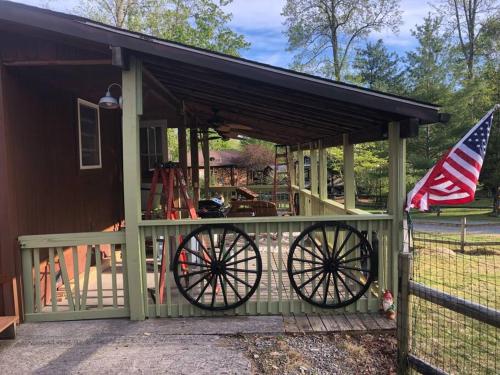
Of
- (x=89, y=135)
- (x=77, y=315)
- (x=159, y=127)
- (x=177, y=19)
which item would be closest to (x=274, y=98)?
(x=77, y=315)

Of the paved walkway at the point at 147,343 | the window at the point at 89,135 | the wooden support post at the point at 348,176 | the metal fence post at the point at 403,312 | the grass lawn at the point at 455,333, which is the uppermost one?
A: the window at the point at 89,135

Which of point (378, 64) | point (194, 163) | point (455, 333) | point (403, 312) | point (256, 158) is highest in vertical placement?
point (378, 64)

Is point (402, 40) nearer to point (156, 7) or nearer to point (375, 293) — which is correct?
point (156, 7)

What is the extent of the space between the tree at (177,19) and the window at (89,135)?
17241 mm

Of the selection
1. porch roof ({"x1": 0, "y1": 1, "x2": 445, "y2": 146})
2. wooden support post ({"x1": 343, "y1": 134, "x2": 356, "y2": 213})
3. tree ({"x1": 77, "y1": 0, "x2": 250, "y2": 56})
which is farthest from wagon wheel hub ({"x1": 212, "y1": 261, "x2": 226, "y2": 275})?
tree ({"x1": 77, "y1": 0, "x2": 250, "y2": 56})

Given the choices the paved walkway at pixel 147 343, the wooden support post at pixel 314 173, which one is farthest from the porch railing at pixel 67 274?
the wooden support post at pixel 314 173

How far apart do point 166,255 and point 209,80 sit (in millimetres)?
1823

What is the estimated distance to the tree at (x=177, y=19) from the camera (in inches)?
870

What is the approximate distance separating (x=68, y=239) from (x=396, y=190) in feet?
10.6

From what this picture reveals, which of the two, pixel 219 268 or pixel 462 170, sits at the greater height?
pixel 462 170

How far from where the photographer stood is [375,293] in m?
4.59

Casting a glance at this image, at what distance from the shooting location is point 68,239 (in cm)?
395

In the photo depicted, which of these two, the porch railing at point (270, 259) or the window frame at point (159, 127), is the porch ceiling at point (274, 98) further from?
the window frame at point (159, 127)

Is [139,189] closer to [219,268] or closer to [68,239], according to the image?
[68,239]
